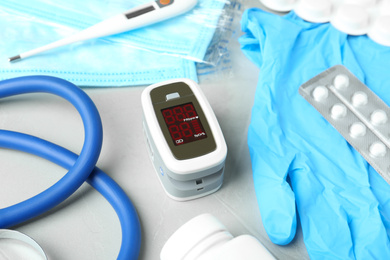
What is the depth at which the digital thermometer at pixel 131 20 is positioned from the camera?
2.51ft

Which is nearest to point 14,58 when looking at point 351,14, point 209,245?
point 209,245

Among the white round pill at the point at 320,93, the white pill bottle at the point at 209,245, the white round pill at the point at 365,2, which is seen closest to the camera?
the white pill bottle at the point at 209,245

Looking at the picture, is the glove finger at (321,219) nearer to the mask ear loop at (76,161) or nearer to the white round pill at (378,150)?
the white round pill at (378,150)

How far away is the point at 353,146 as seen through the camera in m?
0.67

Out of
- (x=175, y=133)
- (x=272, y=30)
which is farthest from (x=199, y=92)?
(x=272, y=30)

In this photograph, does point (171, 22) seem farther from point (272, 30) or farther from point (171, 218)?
point (171, 218)

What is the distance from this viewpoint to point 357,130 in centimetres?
67

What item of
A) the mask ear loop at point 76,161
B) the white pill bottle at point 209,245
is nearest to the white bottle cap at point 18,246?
the mask ear loop at point 76,161

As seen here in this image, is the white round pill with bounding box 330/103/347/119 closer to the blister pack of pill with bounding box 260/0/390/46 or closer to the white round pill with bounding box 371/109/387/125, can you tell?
the white round pill with bounding box 371/109/387/125

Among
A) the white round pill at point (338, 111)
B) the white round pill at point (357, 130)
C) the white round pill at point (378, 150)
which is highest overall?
the white round pill at point (338, 111)

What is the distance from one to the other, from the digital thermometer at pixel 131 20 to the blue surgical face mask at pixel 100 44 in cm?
1

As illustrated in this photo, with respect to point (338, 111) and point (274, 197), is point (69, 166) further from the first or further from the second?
point (338, 111)

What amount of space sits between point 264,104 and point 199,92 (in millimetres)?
A: 114

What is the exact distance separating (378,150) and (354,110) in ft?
0.24
